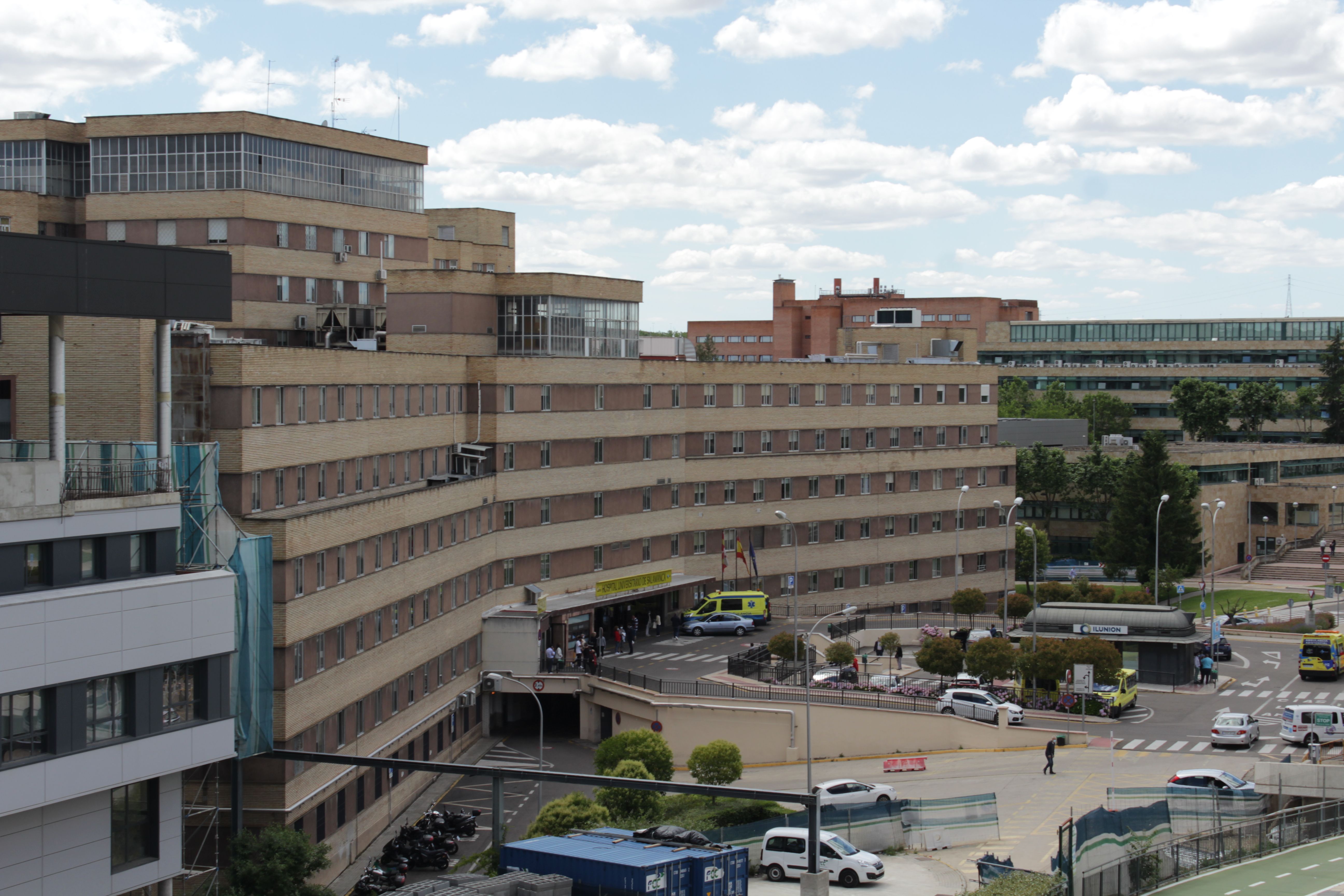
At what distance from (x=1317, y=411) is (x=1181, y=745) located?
108 metres

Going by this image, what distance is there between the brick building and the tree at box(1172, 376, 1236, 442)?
55745 mm

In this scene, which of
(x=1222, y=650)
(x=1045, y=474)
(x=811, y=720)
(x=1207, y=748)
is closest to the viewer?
(x=1207, y=748)

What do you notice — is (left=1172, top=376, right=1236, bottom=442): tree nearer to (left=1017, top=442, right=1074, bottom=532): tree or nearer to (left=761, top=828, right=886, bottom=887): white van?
(left=1017, top=442, right=1074, bottom=532): tree

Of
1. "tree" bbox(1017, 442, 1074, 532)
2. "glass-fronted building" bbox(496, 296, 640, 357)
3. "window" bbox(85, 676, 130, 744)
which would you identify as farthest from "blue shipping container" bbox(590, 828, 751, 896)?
"tree" bbox(1017, 442, 1074, 532)

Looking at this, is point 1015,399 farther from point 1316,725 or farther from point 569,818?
point 569,818

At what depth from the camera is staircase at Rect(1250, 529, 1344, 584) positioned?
118m

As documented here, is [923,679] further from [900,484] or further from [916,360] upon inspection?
[916,360]

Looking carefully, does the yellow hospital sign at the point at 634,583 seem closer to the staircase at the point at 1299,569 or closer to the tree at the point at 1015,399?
the staircase at the point at 1299,569

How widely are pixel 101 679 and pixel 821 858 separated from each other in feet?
66.9

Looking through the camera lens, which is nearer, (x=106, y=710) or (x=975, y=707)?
(x=106, y=710)

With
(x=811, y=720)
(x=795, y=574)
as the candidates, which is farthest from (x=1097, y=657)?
(x=795, y=574)

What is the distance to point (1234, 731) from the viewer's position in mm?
61875

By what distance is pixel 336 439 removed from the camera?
57031mm

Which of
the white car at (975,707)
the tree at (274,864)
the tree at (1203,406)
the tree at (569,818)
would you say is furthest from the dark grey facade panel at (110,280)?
the tree at (1203,406)
